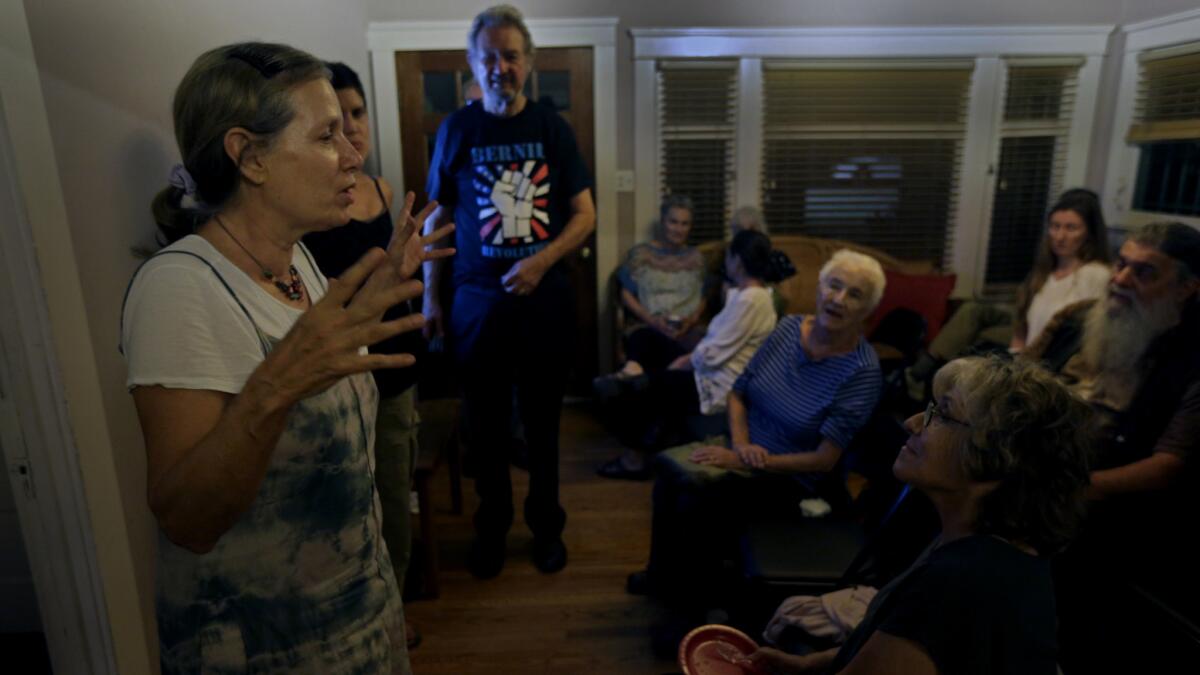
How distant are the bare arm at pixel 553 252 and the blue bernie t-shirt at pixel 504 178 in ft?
0.13

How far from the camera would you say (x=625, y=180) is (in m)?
4.26

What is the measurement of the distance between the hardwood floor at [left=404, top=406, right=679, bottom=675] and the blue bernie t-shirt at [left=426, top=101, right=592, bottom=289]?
1077 millimetres

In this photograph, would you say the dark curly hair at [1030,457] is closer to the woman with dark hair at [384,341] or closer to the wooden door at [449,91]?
the woman with dark hair at [384,341]

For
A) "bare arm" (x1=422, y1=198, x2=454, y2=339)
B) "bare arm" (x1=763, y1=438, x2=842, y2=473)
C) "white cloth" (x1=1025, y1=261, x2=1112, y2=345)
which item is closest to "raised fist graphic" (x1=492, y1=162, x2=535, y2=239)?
"bare arm" (x1=422, y1=198, x2=454, y2=339)

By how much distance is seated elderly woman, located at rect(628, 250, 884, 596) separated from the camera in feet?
6.78

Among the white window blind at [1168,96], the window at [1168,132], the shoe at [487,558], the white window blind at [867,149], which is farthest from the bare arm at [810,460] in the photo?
the white window blind at [1168,96]

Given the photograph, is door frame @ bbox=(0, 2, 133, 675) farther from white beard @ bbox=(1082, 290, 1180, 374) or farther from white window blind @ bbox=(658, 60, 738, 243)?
white window blind @ bbox=(658, 60, 738, 243)

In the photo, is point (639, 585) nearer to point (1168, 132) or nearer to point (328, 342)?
point (328, 342)

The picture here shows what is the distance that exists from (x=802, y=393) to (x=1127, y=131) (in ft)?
11.0

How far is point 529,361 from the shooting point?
2459 mm

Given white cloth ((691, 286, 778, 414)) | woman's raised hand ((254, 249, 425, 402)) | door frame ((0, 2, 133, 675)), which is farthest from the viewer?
white cloth ((691, 286, 778, 414))

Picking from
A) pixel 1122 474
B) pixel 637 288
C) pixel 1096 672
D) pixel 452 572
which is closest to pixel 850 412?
pixel 1122 474

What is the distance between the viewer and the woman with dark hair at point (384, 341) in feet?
5.74

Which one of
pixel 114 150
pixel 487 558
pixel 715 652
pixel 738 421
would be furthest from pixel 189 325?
pixel 487 558
